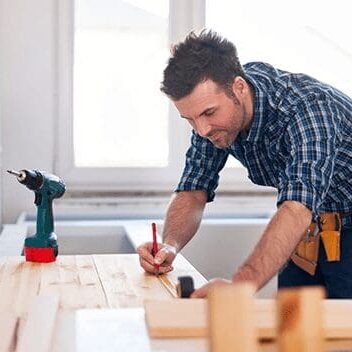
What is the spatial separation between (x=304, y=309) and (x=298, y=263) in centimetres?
154

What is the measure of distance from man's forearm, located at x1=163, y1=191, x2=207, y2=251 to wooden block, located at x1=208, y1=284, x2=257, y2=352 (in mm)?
1380

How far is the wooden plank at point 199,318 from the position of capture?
663 millimetres

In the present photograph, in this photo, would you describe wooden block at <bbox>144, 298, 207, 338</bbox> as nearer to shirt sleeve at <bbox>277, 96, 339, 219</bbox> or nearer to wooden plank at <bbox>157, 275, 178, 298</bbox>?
wooden plank at <bbox>157, 275, 178, 298</bbox>

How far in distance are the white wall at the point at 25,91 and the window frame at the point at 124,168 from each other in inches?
1.5

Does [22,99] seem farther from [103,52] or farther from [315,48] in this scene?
[315,48]

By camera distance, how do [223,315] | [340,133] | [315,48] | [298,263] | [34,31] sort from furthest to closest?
[315,48]
[34,31]
[298,263]
[340,133]
[223,315]

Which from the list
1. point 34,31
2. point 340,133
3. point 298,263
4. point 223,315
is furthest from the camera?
point 34,31

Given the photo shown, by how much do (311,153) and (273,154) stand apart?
1.00ft

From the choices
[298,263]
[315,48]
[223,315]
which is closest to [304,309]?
[223,315]

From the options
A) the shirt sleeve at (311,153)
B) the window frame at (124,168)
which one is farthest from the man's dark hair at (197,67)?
the window frame at (124,168)


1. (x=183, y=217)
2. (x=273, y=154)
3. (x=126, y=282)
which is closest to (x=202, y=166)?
(x=183, y=217)

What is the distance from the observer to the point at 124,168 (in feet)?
9.31

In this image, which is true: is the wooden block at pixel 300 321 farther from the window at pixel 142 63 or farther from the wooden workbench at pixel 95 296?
the window at pixel 142 63

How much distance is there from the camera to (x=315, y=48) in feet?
9.58
